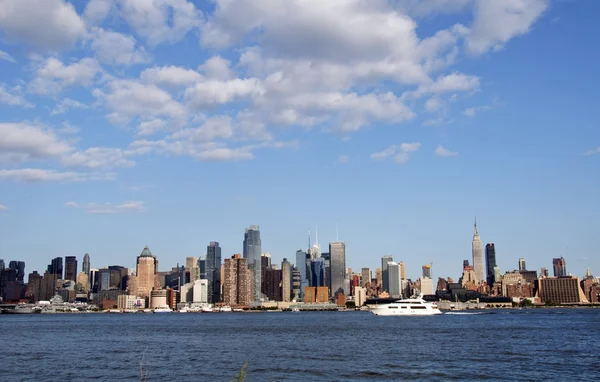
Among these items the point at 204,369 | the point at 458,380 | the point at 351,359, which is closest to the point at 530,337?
the point at 351,359

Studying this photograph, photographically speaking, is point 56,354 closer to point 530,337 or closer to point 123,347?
point 123,347

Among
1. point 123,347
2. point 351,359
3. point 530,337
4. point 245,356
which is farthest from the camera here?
point 530,337

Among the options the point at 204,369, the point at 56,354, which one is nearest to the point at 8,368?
the point at 56,354

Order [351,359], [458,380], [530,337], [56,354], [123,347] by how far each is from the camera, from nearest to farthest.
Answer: [458,380] < [351,359] < [56,354] < [123,347] < [530,337]

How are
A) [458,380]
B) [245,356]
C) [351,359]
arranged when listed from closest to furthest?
[458,380] → [351,359] → [245,356]

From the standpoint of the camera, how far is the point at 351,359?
222ft

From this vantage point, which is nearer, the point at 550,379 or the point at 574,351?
the point at 550,379

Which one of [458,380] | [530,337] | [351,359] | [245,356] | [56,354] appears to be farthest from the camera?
[530,337]

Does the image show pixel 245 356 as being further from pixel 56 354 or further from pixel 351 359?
pixel 56 354

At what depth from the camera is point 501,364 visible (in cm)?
6228

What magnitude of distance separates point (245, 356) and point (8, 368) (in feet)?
86.4

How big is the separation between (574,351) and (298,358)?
35.4m

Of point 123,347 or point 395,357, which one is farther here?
point 123,347

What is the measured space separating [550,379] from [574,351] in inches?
1052
